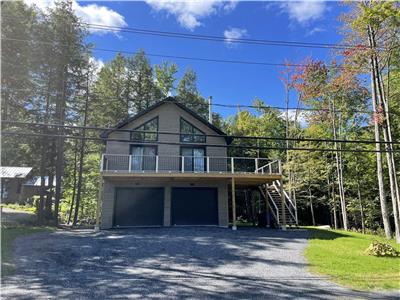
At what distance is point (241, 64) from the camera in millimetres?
11289

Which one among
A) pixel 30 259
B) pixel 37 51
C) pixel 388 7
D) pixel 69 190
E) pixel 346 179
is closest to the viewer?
pixel 30 259

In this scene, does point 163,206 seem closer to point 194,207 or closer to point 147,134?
point 194,207

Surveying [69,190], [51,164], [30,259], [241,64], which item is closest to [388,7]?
[241,64]

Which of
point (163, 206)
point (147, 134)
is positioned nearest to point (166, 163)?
point (147, 134)

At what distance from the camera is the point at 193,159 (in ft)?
51.6

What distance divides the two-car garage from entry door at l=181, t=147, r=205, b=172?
1.12m

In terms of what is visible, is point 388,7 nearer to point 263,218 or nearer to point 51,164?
point 263,218

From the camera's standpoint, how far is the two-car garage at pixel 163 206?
14852mm

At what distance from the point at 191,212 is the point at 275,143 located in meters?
14.6

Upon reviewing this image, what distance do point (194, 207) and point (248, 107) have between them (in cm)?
766

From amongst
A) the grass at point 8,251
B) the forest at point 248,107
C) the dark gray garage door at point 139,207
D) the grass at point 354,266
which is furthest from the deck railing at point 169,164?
the grass at point 354,266

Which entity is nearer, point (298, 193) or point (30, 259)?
point (30, 259)

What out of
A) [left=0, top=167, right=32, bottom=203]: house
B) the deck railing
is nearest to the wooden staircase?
the deck railing

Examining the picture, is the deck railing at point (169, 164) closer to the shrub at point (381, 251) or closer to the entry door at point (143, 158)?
the entry door at point (143, 158)
